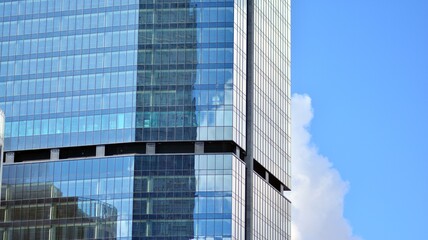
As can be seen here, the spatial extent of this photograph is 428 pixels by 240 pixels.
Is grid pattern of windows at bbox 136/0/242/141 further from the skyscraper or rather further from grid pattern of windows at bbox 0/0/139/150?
grid pattern of windows at bbox 0/0/139/150

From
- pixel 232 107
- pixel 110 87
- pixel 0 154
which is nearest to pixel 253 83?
pixel 232 107

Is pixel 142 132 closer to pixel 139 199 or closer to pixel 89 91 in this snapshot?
pixel 139 199

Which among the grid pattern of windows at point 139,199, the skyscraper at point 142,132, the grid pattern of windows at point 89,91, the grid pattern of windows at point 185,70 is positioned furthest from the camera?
the grid pattern of windows at point 89,91

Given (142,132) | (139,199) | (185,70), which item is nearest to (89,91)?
(142,132)

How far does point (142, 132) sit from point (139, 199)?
10206 millimetres

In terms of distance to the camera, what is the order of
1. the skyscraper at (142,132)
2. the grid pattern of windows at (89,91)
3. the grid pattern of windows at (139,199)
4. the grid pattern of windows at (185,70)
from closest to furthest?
1. the grid pattern of windows at (139,199)
2. the skyscraper at (142,132)
3. the grid pattern of windows at (185,70)
4. the grid pattern of windows at (89,91)

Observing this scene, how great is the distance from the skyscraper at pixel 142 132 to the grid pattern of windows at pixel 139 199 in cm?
15

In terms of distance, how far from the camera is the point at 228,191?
18775 centimetres

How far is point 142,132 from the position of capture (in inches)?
7485

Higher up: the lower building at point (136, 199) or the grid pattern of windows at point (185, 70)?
the grid pattern of windows at point (185, 70)

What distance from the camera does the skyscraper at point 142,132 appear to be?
613ft

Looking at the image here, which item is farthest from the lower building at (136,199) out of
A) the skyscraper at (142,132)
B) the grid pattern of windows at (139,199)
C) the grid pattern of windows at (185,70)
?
→ the grid pattern of windows at (185,70)

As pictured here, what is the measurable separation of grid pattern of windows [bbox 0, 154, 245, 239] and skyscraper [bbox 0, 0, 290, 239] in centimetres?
15

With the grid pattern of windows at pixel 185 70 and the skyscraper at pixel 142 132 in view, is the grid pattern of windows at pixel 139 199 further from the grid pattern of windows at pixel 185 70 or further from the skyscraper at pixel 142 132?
the grid pattern of windows at pixel 185 70
